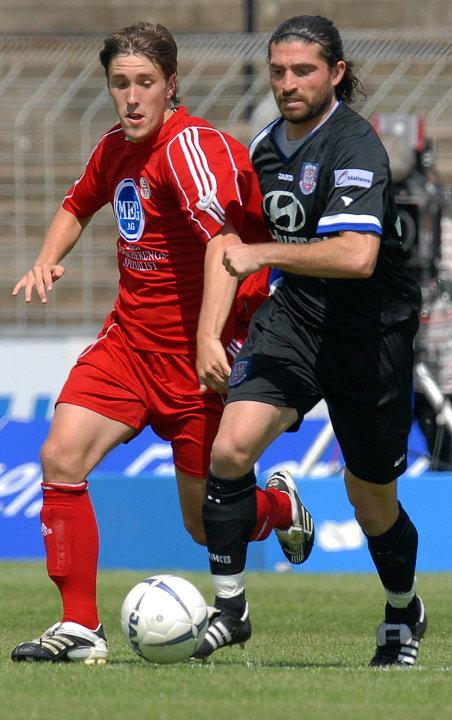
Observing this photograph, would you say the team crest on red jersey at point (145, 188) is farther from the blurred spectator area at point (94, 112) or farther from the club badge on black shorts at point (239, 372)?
the blurred spectator area at point (94, 112)

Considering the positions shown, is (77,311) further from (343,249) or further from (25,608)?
(343,249)

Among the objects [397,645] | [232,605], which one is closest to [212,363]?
[232,605]

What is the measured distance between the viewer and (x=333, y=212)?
457cm

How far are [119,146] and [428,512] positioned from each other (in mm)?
3909

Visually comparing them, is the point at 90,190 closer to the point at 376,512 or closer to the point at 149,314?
the point at 149,314

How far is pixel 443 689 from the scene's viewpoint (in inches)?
165

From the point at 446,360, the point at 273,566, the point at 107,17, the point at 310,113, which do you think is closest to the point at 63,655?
the point at 310,113

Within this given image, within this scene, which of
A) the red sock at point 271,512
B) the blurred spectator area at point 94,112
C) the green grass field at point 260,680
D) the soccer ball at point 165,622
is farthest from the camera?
the blurred spectator area at point 94,112

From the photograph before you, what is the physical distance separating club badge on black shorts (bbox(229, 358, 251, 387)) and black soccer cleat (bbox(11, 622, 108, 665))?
1.03 metres

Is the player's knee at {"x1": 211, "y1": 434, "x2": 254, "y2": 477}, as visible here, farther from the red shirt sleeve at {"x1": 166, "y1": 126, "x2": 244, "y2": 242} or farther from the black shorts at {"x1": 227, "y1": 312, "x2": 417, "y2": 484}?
the red shirt sleeve at {"x1": 166, "y1": 126, "x2": 244, "y2": 242}

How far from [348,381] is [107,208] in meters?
6.40

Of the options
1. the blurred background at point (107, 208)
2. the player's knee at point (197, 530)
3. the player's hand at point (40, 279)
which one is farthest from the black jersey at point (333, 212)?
the blurred background at point (107, 208)

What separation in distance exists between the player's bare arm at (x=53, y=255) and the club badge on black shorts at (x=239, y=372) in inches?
33.2

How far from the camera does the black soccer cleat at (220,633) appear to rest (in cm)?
482
